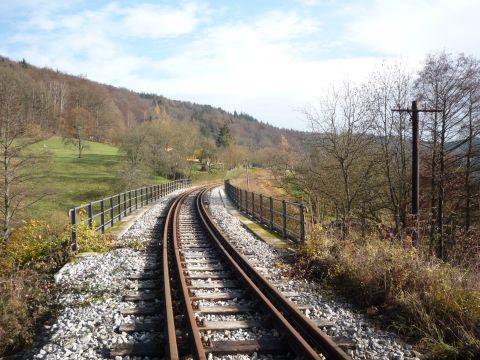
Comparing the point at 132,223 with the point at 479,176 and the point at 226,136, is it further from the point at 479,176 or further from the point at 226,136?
the point at 226,136

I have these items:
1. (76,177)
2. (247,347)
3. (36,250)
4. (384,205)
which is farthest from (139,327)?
(76,177)

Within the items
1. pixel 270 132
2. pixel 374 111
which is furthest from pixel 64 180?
pixel 270 132

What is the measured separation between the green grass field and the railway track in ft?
78.8

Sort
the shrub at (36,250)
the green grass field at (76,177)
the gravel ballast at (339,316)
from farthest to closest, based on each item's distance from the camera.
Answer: the green grass field at (76,177) < the shrub at (36,250) < the gravel ballast at (339,316)

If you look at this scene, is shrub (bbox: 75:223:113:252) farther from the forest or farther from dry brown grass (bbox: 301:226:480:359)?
dry brown grass (bbox: 301:226:480:359)

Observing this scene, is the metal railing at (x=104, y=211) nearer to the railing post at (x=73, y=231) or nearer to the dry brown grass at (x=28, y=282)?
the railing post at (x=73, y=231)

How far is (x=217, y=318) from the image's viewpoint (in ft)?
18.6

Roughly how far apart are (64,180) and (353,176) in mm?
46559

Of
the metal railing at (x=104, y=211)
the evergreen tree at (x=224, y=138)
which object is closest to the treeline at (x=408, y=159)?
the metal railing at (x=104, y=211)

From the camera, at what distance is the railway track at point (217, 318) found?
455cm

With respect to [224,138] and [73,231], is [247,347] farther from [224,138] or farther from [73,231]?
[224,138]

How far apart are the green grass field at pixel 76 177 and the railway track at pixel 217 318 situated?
78.8 ft

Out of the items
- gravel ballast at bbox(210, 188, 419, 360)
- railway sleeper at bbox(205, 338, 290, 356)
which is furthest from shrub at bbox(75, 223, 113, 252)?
railway sleeper at bbox(205, 338, 290, 356)

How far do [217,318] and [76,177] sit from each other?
56969mm
